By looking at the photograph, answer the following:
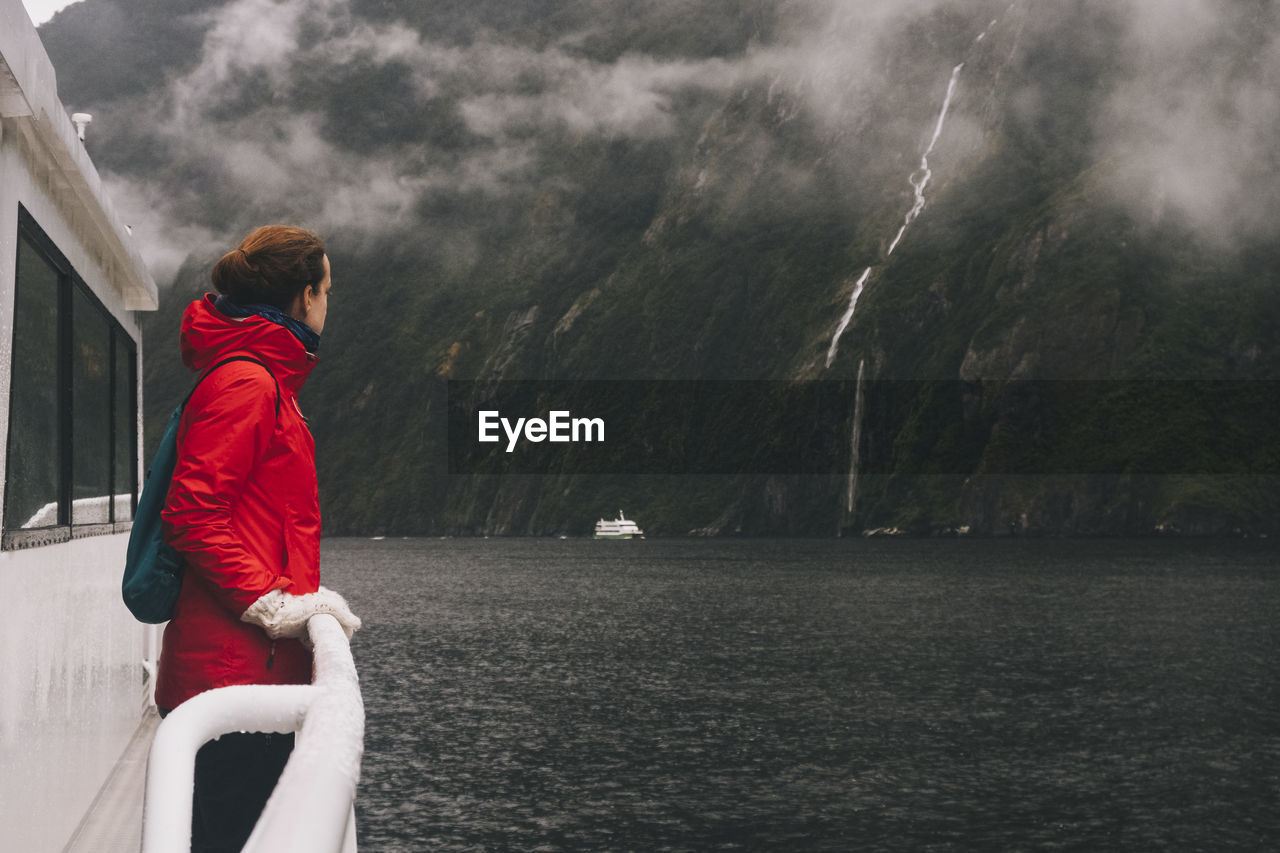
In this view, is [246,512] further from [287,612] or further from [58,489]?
[58,489]

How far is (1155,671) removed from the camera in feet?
155

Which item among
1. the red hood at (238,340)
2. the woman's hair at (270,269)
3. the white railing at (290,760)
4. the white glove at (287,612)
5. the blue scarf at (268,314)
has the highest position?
the woman's hair at (270,269)

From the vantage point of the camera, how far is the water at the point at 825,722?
23.9m

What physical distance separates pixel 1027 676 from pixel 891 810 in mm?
23101

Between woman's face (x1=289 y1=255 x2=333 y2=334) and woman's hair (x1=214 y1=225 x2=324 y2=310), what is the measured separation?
Result: 0.02 meters

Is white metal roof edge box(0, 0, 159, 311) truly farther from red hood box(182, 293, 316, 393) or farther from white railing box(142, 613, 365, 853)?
white railing box(142, 613, 365, 853)

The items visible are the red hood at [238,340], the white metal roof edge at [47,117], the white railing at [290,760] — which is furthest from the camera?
the white metal roof edge at [47,117]

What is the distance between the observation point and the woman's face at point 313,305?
13.0 ft

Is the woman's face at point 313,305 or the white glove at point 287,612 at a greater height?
the woman's face at point 313,305

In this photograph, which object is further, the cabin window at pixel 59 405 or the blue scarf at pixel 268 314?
the cabin window at pixel 59 405

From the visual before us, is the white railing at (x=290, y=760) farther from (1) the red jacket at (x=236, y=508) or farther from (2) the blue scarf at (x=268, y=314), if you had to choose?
(2) the blue scarf at (x=268, y=314)

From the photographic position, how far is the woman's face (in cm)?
397

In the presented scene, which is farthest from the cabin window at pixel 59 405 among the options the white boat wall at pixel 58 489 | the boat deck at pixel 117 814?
the boat deck at pixel 117 814

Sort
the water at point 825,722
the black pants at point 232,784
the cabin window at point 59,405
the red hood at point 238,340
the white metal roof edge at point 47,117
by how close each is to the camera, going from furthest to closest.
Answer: the water at point 825,722, the cabin window at point 59,405, the white metal roof edge at point 47,117, the red hood at point 238,340, the black pants at point 232,784
